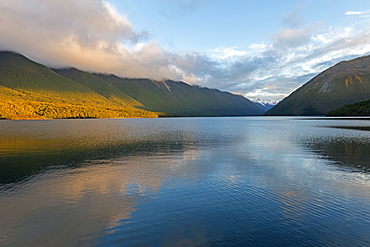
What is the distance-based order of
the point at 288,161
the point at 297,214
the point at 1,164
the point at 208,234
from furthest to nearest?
the point at 288,161
the point at 1,164
the point at 297,214
the point at 208,234

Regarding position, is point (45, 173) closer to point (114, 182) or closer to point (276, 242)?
point (114, 182)

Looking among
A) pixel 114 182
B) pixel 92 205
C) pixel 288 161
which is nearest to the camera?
pixel 92 205

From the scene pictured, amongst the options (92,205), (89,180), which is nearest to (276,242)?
(92,205)

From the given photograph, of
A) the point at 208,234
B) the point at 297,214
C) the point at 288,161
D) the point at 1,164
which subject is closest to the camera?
the point at 208,234

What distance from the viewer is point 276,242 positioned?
50.8ft

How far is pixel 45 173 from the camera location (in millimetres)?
34250

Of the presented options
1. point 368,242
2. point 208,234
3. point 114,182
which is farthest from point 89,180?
point 368,242

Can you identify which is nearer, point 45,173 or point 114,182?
point 114,182

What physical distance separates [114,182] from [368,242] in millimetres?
25638

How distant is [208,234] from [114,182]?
16844 millimetres

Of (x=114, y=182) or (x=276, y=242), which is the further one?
(x=114, y=182)

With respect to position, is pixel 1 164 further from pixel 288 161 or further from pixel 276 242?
pixel 288 161

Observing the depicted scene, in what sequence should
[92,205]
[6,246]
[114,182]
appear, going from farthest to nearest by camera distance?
[114,182] < [92,205] < [6,246]

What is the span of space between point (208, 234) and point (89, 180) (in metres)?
20.0
